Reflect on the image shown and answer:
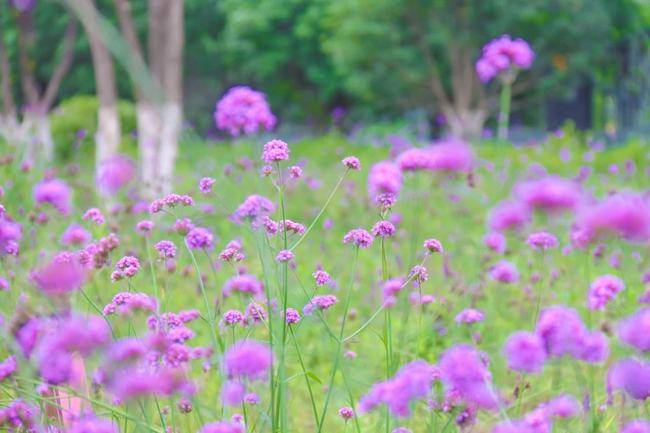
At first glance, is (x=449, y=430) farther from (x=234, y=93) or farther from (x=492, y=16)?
(x=492, y=16)

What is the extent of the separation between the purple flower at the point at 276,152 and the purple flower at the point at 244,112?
3.78 feet

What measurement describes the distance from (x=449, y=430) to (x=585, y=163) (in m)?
8.70

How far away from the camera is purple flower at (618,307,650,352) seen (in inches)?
47.6

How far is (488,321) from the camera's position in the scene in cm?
377

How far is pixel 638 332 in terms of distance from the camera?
1217 mm

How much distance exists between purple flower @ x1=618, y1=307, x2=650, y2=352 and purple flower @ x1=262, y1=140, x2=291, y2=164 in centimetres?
72

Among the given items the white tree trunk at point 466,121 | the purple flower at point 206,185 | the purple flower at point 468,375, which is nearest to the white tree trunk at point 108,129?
the purple flower at point 206,185

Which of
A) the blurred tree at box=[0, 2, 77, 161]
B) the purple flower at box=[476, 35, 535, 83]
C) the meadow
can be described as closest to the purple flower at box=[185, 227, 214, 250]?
the meadow

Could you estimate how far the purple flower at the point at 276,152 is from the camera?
1.69 meters

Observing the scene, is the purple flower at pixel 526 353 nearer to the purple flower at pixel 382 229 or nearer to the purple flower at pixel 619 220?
the purple flower at pixel 619 220

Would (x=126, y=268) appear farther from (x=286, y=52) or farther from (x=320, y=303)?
(x=286, y=52)

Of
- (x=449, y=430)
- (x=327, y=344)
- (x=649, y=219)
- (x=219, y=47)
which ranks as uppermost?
(x=219, y=47)

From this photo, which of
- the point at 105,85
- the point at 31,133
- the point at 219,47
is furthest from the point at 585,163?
the point at 219,47

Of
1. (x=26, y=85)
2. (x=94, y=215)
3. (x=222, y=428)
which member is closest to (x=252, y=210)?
(x=222, y=428)
